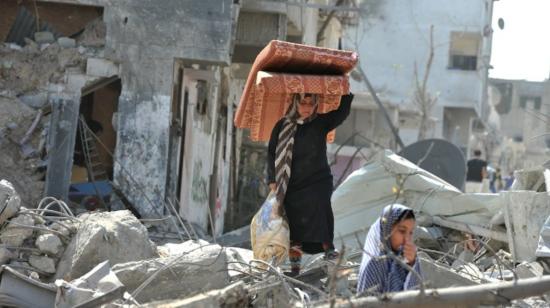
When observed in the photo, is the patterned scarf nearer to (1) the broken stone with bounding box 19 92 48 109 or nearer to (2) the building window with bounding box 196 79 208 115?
(1) the broken stone with bounding box 19 92 48 109

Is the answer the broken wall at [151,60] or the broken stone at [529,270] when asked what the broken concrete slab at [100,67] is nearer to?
the broken wall at [151,60]

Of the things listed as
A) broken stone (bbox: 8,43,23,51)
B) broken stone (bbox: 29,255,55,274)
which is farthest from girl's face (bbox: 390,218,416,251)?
broken stone (bbox: 8,43,23,51)

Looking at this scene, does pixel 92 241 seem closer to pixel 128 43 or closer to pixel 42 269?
pixel 42 269

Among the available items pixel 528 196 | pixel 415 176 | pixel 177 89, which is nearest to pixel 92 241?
pixel 528 196

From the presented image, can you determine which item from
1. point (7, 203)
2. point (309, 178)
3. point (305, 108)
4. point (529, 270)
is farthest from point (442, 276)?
point (7, 203)

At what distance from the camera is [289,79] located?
8.80 meters

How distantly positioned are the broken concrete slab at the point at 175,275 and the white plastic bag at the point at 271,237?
3.51 feet

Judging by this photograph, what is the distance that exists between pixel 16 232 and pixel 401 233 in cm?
329

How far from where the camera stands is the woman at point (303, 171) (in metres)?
8.54

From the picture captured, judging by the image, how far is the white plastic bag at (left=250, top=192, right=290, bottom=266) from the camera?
8406mm

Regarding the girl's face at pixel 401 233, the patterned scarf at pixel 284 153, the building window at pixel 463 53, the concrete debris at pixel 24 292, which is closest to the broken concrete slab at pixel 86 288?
the concrete debris at pixel 24 292

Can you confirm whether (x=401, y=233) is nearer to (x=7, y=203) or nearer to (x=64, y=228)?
(x=64, y=228)

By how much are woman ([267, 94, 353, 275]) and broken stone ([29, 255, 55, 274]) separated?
5.50 feet

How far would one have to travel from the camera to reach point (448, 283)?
7281 mm
